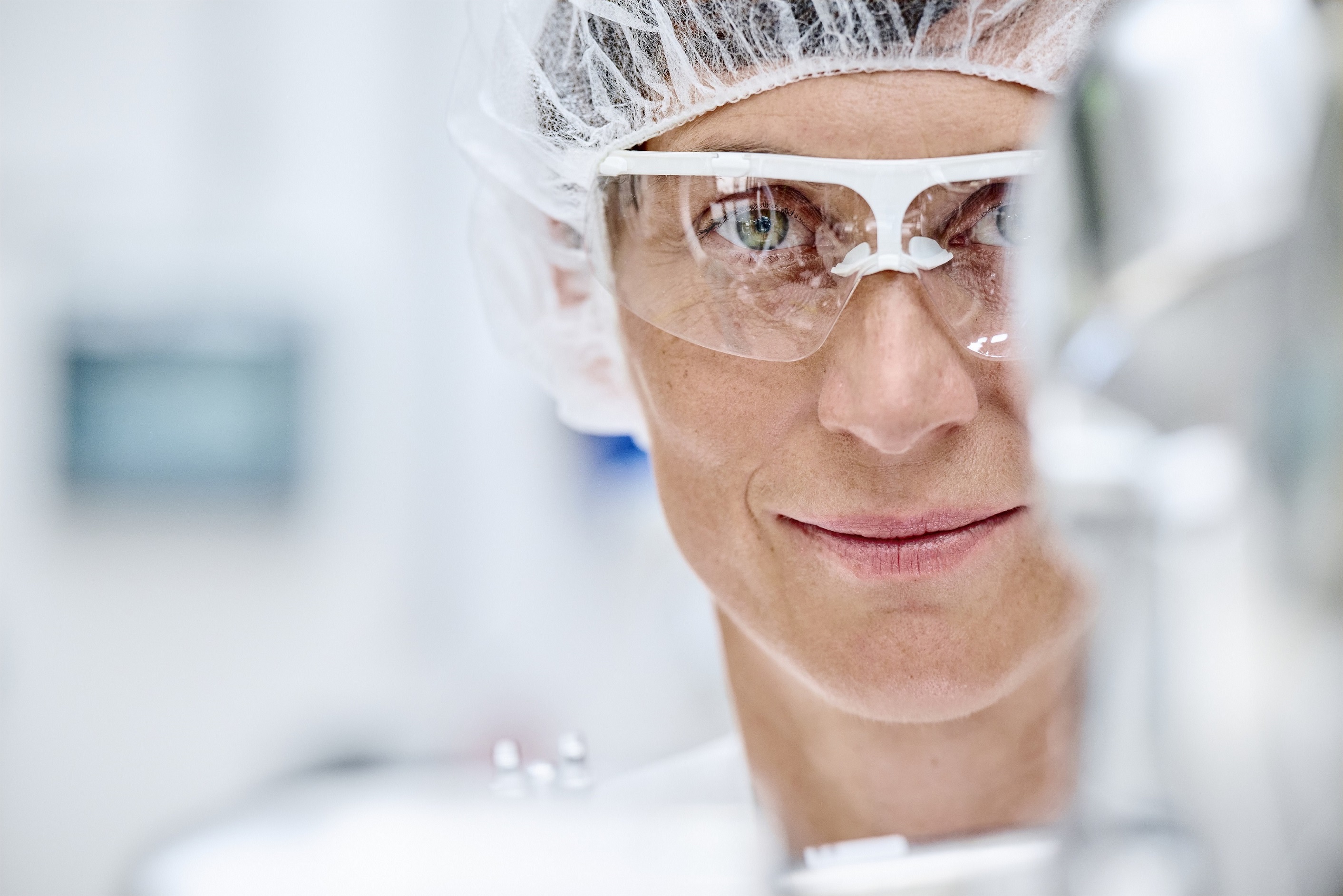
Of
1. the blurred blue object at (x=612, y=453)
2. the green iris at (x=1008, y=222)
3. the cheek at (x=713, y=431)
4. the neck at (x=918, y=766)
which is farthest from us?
the blurred blue object at (x=612, y=453)

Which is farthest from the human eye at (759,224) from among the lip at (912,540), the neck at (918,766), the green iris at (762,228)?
the neck at (918,766)

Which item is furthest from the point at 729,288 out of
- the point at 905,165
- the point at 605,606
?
the point at 605,606

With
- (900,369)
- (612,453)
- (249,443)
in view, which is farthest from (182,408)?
(900,369)

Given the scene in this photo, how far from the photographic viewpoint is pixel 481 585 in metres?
3.30

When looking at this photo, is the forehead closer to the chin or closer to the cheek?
the cheek

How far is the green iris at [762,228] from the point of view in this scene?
38.6 inches

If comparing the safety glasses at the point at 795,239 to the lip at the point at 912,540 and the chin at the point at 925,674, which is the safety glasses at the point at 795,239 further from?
the chin at the point at 925,674

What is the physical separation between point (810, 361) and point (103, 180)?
2965mm

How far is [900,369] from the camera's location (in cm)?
91

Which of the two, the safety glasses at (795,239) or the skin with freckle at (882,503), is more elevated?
the safety glasses at (795,239)

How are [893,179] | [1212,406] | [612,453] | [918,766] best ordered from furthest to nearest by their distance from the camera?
[612,453]
[918,766]
[893,179]
[1212,406]

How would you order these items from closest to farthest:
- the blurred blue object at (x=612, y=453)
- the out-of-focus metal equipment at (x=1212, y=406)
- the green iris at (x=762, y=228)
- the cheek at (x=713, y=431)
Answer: the out-of-focus metal equipment at (x=1212, y=406) < the green iris at (x=762, y=228) < the cheek at (x=713, y=431) < the blurred blue object at (x=612, y=453)

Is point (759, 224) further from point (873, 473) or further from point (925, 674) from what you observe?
point (925, 674)

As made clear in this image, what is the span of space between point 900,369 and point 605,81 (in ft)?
1.42
